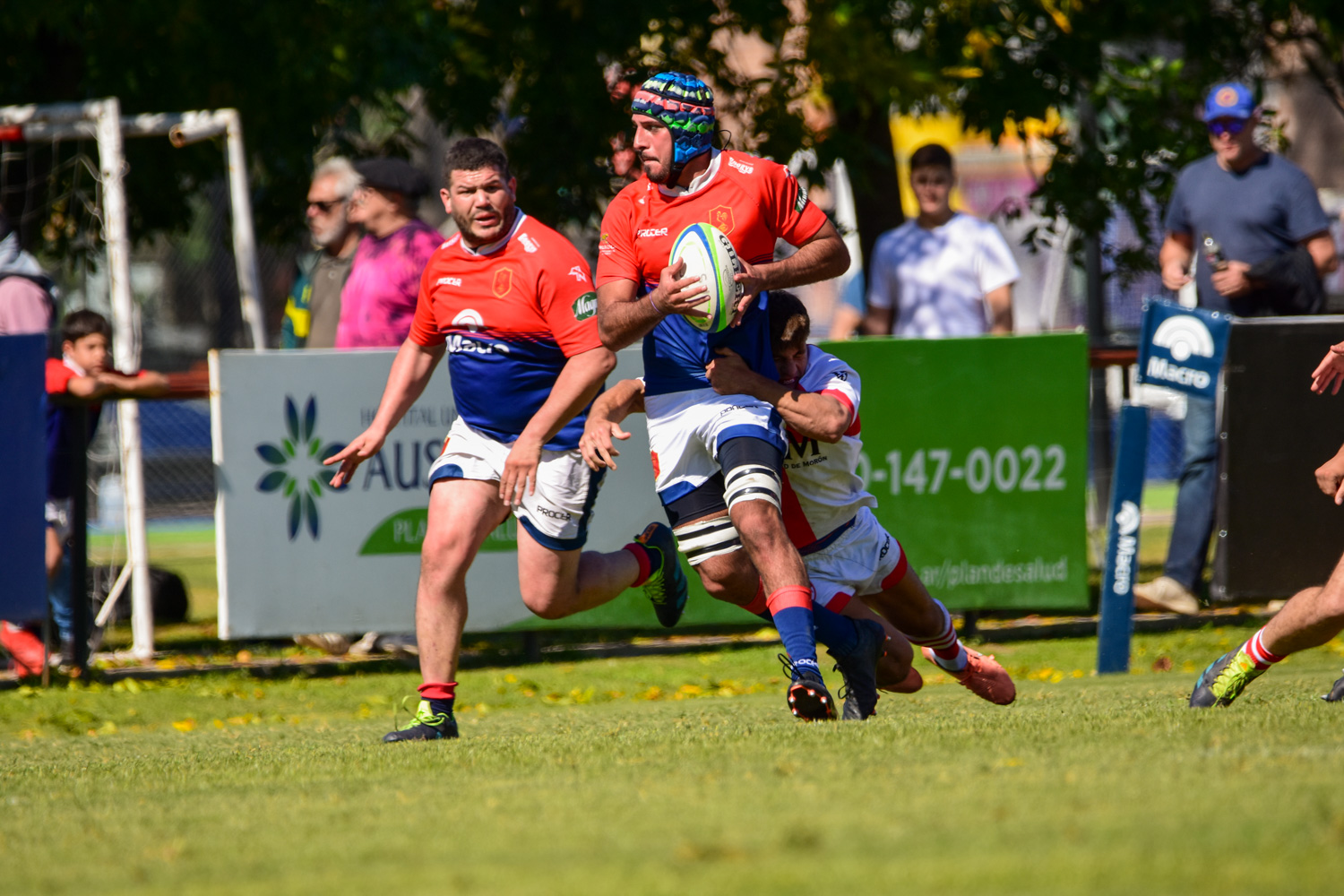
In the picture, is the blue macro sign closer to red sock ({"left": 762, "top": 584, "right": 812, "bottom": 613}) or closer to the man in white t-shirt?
the man in white t-shirt

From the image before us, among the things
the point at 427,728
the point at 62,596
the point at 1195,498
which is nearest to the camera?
the point at 427,728

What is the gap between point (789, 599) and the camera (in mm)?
5562

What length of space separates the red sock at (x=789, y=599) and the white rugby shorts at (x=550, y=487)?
3.28 ft

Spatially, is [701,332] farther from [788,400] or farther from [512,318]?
[512,318]

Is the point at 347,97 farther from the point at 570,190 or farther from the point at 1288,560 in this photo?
the point at 1288,560

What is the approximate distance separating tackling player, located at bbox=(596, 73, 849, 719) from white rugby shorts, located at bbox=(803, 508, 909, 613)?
0.34 m

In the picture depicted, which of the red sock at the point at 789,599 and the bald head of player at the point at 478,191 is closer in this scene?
the red sock at the point at 789,599

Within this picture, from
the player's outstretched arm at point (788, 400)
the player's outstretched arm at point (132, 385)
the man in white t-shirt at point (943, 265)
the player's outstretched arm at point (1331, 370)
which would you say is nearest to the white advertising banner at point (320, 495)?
the player's outstretched arm at point (132, 385)

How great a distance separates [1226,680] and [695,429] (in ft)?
6.46


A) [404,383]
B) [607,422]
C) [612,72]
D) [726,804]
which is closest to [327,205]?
[612,72]

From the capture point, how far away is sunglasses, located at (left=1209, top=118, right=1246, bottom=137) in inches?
366

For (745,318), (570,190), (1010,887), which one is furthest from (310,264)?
(1010,887)

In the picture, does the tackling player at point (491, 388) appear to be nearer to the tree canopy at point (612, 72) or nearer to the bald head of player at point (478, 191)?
the bald head of player at point (478, 191)

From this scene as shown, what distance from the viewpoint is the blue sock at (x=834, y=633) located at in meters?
5.70
